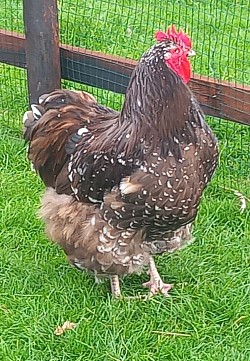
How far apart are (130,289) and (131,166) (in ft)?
2.94

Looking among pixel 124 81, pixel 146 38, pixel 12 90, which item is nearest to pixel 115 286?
pixel 124 81

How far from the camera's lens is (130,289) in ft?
13.1

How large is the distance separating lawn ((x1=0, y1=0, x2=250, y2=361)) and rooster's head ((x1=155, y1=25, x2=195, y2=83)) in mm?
1172

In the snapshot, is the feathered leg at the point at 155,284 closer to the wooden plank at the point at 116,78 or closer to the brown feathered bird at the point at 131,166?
the brown feathered bird at the point at 131,166

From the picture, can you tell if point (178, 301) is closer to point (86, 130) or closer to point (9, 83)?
point (86, 130)

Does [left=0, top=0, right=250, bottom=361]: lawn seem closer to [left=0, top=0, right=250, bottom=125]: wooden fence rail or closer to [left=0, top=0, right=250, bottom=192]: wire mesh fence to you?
[left=0, top=0, right=250, bottom=192]: wire mesh fence

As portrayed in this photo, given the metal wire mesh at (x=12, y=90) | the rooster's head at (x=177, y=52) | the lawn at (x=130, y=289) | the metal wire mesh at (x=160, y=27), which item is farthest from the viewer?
the metal wire mesh at (x=160, y=27)

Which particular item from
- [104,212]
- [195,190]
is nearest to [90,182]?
[104,212]

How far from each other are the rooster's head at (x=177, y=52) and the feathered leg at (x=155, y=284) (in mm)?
1024

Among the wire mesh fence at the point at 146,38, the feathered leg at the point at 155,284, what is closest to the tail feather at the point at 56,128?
the feathered leg at the point at 155,284

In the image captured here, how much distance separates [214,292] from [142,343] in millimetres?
519

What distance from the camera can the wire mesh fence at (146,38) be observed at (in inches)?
203

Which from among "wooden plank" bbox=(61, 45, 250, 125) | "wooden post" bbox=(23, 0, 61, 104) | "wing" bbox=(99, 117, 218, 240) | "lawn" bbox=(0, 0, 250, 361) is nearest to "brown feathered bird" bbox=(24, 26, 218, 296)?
"wing" bbox=(99, 117, 218, 240)

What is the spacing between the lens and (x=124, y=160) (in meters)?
3.38
